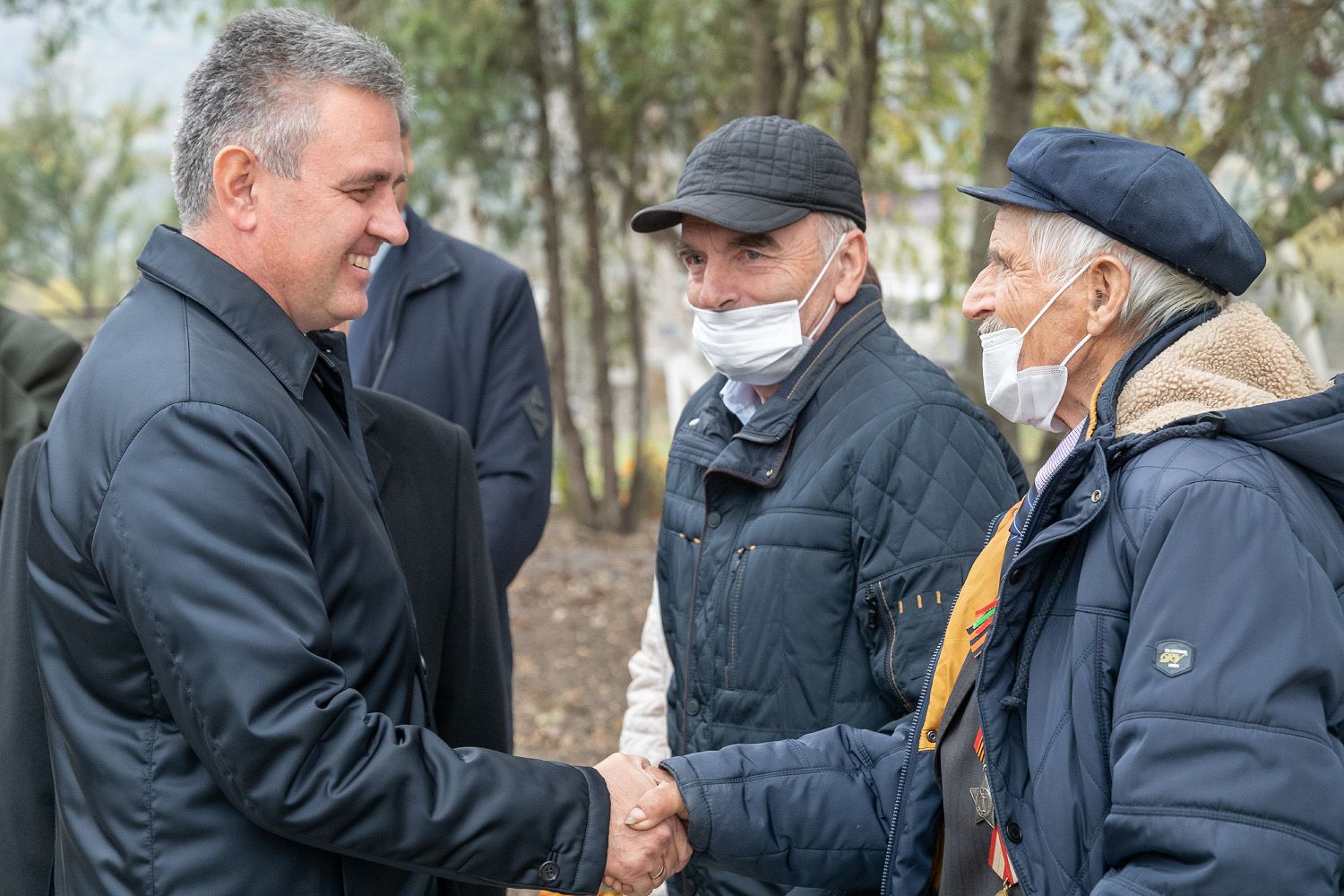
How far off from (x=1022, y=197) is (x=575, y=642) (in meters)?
6.25

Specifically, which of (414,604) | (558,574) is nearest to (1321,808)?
(414,604)

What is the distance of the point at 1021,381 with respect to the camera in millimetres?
2113

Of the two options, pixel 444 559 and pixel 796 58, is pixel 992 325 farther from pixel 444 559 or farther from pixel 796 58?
pixel 796 58

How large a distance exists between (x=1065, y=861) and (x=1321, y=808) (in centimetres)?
34

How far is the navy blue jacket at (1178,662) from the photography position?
151 centimetres

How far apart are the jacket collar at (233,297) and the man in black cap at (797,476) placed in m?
0.92

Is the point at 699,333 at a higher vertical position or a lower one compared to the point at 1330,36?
lower

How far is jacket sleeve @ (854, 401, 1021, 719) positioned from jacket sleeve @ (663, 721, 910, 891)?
0.15m

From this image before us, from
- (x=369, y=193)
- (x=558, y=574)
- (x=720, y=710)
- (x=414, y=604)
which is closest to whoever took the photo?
(x=369, y=193)

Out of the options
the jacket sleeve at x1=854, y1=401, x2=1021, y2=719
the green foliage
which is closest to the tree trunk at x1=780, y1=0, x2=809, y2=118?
the jacket sleeve at x1=854, y1=401, x2=1021, y2=719

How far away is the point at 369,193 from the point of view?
223 centimetres

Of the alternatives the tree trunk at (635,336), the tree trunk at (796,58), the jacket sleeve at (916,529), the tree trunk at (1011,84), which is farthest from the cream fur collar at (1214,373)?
the tree trunk at (635,336)

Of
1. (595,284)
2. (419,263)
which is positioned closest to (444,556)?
(419,263)

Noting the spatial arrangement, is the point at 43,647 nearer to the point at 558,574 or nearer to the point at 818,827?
the point at 818,827
